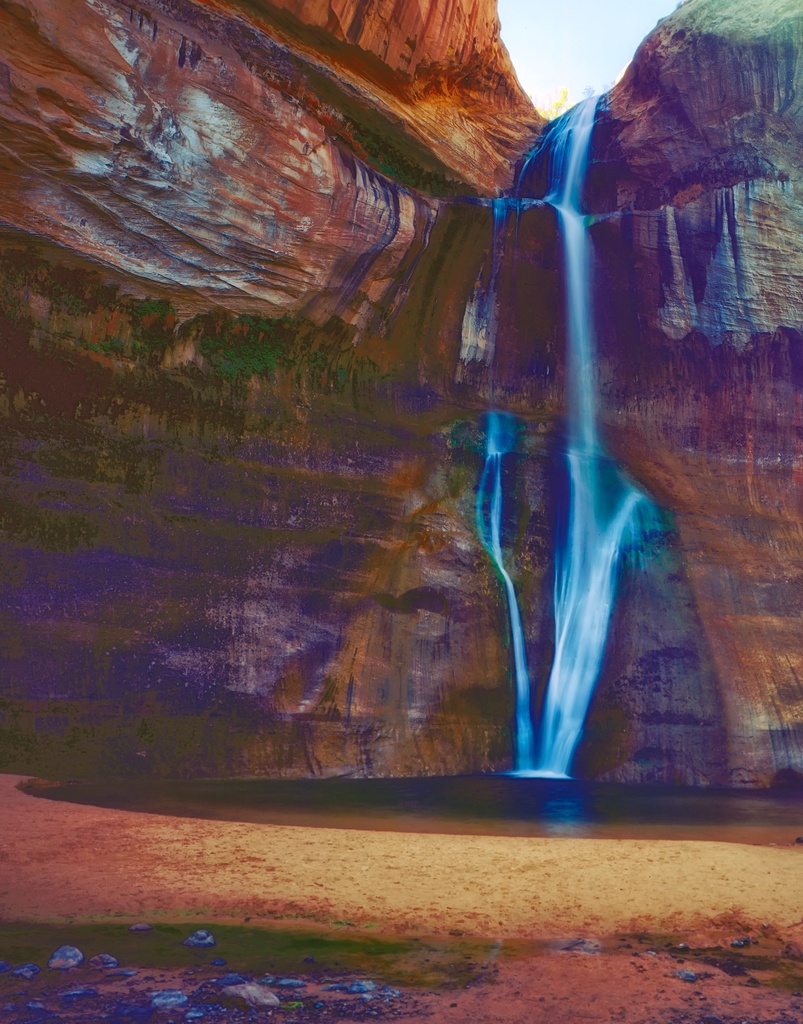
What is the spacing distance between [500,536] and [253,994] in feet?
29.6

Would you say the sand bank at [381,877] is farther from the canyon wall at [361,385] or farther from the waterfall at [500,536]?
the waterfall at [500,536]

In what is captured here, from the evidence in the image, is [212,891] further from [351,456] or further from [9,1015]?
[351,456]

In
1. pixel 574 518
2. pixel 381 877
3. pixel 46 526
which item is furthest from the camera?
pixel 574 518

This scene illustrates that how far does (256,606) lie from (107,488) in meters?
2.26

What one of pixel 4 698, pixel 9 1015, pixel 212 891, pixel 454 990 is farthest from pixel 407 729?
pixel 9 1015

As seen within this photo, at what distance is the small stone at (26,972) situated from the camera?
13.9 ft

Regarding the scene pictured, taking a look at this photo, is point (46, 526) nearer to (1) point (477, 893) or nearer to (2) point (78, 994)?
(1) point (477, 893)

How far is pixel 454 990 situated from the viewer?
14.2ft

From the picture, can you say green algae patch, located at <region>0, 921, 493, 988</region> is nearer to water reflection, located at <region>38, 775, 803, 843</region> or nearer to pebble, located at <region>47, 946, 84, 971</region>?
pebble, located at <region>47, 946, 84, 971</region>

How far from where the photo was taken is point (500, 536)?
1268 cm

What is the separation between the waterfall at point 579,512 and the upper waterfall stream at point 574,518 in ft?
0.05

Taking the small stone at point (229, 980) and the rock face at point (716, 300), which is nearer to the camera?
the small stone at point (229, 980)

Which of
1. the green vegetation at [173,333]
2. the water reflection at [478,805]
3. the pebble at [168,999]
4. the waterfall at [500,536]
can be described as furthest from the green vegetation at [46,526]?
the pebble at [168,999]

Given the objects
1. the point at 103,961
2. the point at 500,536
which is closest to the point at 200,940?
the point at 103,961
